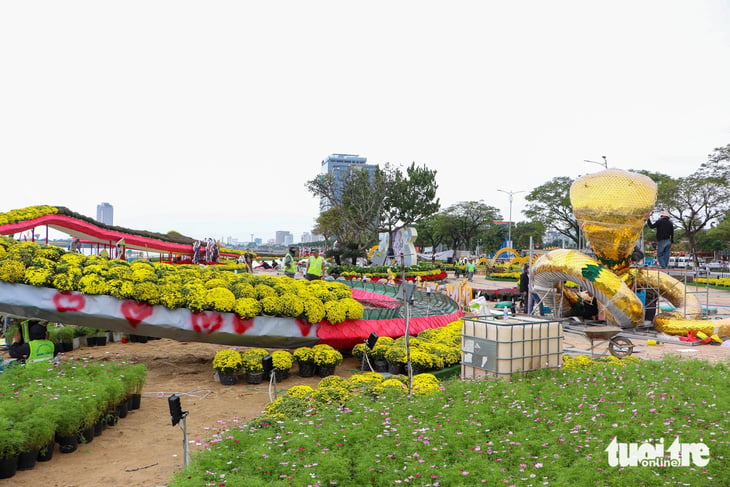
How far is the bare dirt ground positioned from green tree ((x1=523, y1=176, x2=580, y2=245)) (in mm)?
43827

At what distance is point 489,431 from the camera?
6.26 m

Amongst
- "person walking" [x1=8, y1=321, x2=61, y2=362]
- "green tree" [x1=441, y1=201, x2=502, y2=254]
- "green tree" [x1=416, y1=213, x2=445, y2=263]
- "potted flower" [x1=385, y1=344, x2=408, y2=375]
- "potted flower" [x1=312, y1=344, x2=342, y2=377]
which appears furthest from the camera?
"green tree" [x1=416, y1=213, x2=445, y2=263]

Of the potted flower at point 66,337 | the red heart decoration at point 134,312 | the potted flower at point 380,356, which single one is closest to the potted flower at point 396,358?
the potted flower at point 380,356

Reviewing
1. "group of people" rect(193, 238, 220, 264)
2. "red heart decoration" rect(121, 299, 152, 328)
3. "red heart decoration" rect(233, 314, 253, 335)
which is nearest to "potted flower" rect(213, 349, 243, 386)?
"red heart decoration" rect(233, 314, 253, 335)

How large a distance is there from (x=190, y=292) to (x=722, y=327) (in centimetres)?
1391

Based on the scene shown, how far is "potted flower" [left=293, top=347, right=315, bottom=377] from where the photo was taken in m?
10.2

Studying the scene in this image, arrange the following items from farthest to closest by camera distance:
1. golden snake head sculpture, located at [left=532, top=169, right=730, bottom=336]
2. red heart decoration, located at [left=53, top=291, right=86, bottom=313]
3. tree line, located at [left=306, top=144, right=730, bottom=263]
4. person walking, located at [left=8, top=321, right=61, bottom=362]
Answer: tree line, located at [left=306, top=144, right=730, bottom=263]
golden snake head sculpture, located at [left=532, top=169, right=730, bottom=336]
red heart decoration, located at [left=53, top=291, right=86, bottom=313]
person walking, located at [left=8, top=321, right=61, bottom=362]

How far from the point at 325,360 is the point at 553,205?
5013cm

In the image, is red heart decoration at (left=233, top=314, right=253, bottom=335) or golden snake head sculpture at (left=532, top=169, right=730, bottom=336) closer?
red heart decoration at (left=233, top=314, right=253, bottom=335)

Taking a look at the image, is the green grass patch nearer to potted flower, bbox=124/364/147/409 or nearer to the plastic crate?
the plastic crate

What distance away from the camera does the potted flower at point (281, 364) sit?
9.89 meters

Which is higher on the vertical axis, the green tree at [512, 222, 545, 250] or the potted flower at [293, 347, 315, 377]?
the green tree at [512, 222, 545, 250]

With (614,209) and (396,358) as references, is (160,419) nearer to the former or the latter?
(396,358)

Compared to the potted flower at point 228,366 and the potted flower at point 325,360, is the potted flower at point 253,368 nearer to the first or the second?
the potted flower at point 228,366
